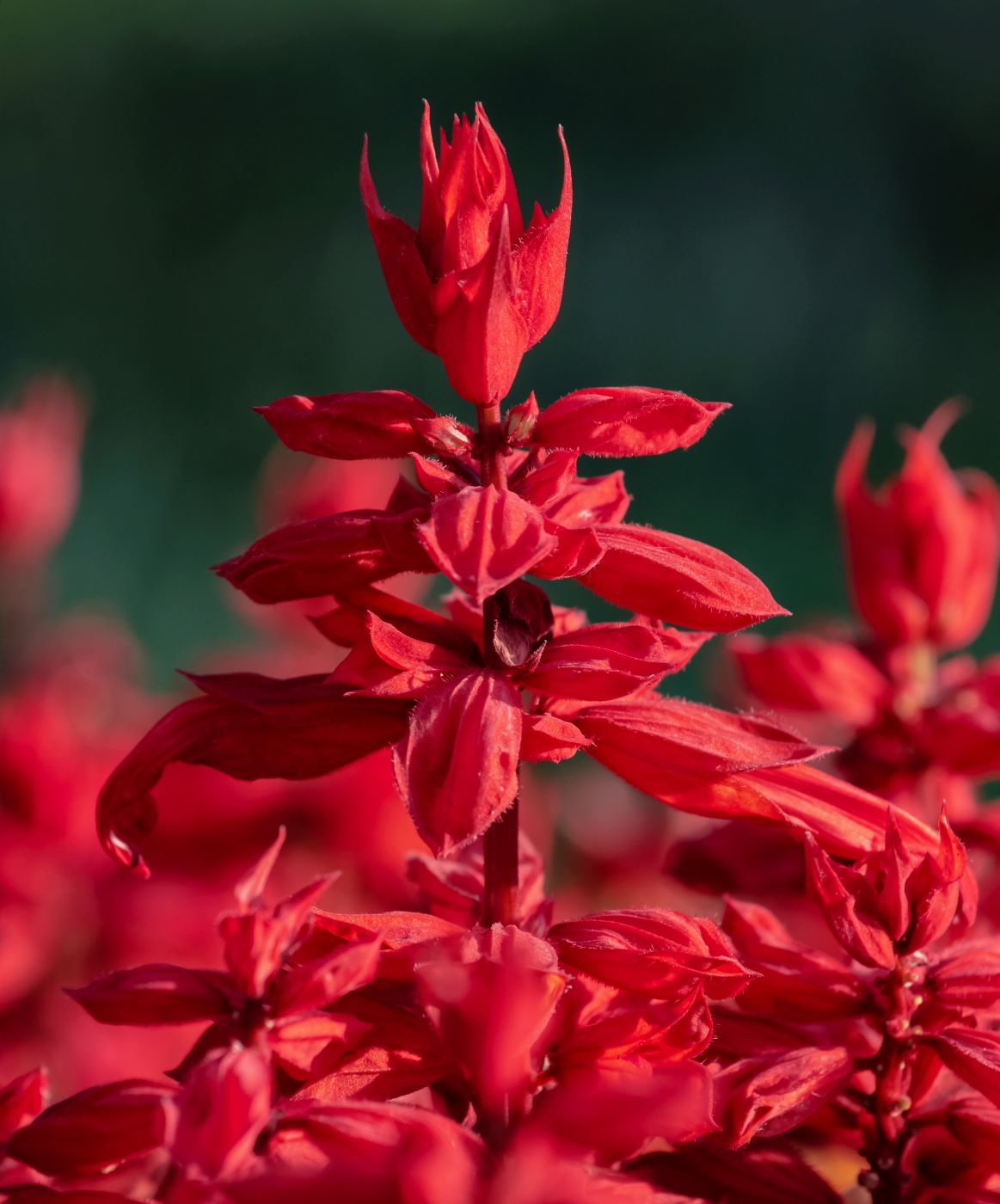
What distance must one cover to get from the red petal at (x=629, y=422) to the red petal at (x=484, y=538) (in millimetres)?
42

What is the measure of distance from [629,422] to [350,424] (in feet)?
0.29

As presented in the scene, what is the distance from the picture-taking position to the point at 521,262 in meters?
0.43

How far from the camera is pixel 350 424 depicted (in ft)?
1.44

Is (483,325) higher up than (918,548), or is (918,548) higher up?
(483,325)

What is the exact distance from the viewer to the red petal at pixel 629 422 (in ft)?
1.42

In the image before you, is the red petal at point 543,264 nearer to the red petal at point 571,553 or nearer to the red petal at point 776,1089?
the red petal at point 571,553

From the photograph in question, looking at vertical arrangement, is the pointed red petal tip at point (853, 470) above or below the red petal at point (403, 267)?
below

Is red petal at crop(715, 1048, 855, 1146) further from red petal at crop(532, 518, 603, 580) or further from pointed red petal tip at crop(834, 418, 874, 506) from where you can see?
pointed red petal tip at crop(834, 418, 874, 506)

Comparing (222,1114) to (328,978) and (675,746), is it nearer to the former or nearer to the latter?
(328,978)

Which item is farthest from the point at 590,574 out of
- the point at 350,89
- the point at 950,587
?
the point at 350,89

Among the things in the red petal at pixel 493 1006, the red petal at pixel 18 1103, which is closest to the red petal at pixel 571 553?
the red petal at pixel 493 1006

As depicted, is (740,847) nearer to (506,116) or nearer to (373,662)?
(373,662)

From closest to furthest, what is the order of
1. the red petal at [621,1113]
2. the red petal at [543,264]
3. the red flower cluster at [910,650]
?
the red petal at [621,1113] → the red petal at [543,264] → the red flower cluster at [910,650]

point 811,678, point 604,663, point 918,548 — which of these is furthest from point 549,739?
point 918,548
